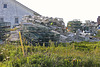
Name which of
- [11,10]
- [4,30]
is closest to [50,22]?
[4,30]

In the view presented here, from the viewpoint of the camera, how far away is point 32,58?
21.2 ft

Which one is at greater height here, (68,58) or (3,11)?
(3,11)

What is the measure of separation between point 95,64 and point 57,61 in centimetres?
176

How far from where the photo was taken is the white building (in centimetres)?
2778

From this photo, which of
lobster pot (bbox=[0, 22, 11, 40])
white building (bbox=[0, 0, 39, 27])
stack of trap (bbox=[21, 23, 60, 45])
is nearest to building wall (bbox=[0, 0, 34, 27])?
white building (bbox=[0, 0, 39, 27])

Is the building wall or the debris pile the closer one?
the debris pile

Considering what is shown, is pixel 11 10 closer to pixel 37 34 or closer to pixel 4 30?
pixel 4 30

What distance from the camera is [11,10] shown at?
28.0 meters

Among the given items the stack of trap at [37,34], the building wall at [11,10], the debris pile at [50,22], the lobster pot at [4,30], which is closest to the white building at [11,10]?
the building wall at [11,10]

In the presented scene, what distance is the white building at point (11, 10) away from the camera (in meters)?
27.8

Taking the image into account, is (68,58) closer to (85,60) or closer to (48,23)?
(85,60)

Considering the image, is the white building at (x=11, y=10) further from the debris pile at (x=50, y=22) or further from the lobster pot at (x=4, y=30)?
the lobster pot at (x=4, y=30)

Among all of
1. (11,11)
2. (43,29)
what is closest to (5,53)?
(43,29)

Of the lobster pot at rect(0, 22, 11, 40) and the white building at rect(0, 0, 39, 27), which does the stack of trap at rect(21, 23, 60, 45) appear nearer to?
the lobster pot at rect(0, 22, 11, 40)
